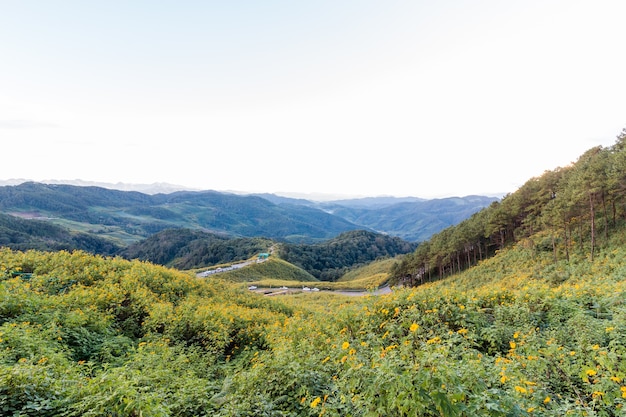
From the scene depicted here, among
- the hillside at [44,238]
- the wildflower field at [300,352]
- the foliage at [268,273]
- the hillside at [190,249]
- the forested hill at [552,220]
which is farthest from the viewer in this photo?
the hillside at [44,238]

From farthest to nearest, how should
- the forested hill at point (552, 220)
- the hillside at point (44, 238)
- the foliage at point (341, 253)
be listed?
the hillside at point (44, 238)
the foliage at point (341, 253)
the forested hill at point (552, 220)

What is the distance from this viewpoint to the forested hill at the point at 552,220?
25.2 metres

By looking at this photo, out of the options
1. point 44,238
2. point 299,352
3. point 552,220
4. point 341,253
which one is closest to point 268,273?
point 552,220

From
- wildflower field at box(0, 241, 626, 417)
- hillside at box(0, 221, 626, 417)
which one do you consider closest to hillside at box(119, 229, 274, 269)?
wildflower field at box(0, 241, 626, 417)

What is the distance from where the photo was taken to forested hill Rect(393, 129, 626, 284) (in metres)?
25.2

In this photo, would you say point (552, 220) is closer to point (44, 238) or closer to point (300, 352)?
point (300, 352)

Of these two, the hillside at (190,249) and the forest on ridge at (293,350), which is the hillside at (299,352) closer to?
the forest on ridge at (293,350)

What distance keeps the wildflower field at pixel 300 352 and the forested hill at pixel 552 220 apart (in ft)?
73.5

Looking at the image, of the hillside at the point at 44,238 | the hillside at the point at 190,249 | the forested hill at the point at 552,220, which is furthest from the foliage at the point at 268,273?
the hillside at the point at 44,238

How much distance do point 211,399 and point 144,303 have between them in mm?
7030

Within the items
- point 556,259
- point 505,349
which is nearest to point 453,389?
point 505,349

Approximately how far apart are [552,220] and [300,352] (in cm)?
3241

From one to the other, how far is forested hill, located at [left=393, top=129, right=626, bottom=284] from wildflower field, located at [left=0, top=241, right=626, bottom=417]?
22417 millimetres

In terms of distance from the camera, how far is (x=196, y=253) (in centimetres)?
14662
